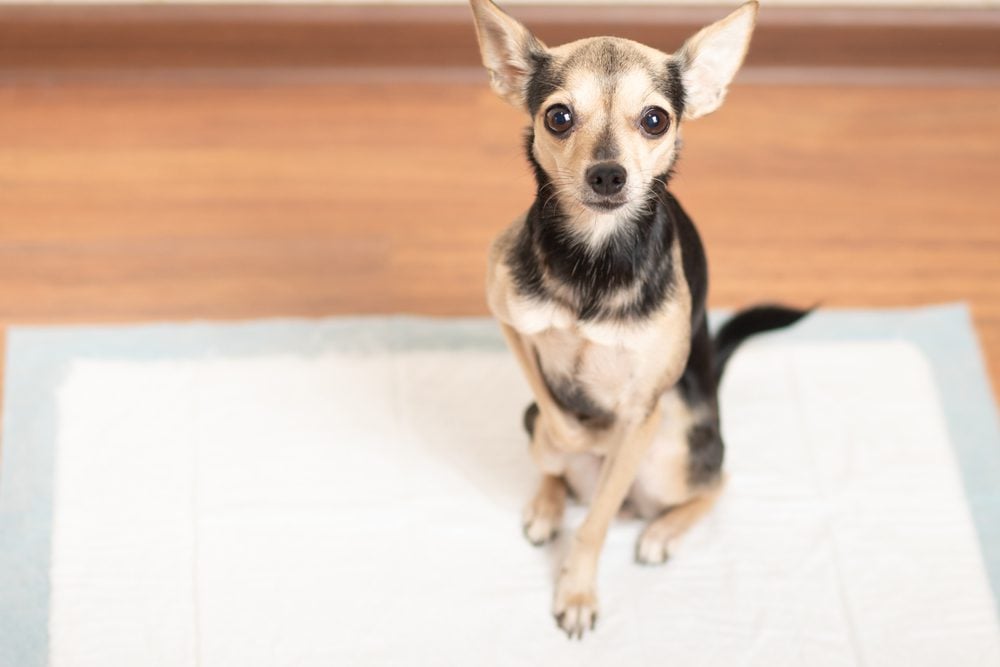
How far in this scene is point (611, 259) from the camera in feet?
5.99

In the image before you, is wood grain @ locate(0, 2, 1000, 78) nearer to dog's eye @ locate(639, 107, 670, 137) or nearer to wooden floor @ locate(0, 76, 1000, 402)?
wooden floor @ locate(0, 76, 1000, 402)

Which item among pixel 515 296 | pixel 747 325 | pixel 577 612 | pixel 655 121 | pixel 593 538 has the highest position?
pixel 655 121

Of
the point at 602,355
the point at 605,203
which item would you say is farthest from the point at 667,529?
the point at 605,203

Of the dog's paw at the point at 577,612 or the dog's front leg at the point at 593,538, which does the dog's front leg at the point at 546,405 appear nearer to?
the dog's front leg at the point at 593,538

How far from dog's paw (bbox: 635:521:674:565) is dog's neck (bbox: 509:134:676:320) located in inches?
25.9

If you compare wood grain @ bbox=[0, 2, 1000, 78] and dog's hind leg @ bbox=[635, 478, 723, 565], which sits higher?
wood grain @ bbox=[0, 2, 1000, 78]

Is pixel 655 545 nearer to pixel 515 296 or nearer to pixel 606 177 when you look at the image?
pixel 515 296

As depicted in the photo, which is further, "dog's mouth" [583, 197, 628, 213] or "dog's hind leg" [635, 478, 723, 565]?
"dog's hind leg" [635, 478, 723, 565]

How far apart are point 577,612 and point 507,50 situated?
1089 mm

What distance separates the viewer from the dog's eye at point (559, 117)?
1729 mm

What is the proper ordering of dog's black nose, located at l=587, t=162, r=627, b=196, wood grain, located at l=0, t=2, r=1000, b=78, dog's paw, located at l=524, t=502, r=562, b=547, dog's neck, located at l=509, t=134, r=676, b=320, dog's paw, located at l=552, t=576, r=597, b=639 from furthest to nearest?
1. wood grain, located at l=0, t=2, r=1000, b=78
2. dog's paw, located at l=524, t=502, r=562, b=547
3. dog's paw, located at l=552, t=576, r=597, b=639
4. dog's neck, located at l=509, t=134, r=676, b=320
5. dog's black nose, located at l=587, t=162, r=627, b=196

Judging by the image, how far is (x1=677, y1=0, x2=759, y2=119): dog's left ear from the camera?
5.63ft

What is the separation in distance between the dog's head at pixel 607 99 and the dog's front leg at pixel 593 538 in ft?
1.47

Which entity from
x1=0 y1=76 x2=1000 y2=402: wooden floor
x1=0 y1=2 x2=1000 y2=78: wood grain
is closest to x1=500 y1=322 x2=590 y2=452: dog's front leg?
x1=0 y1=76 x2=1000 y2=402: wooden floor
